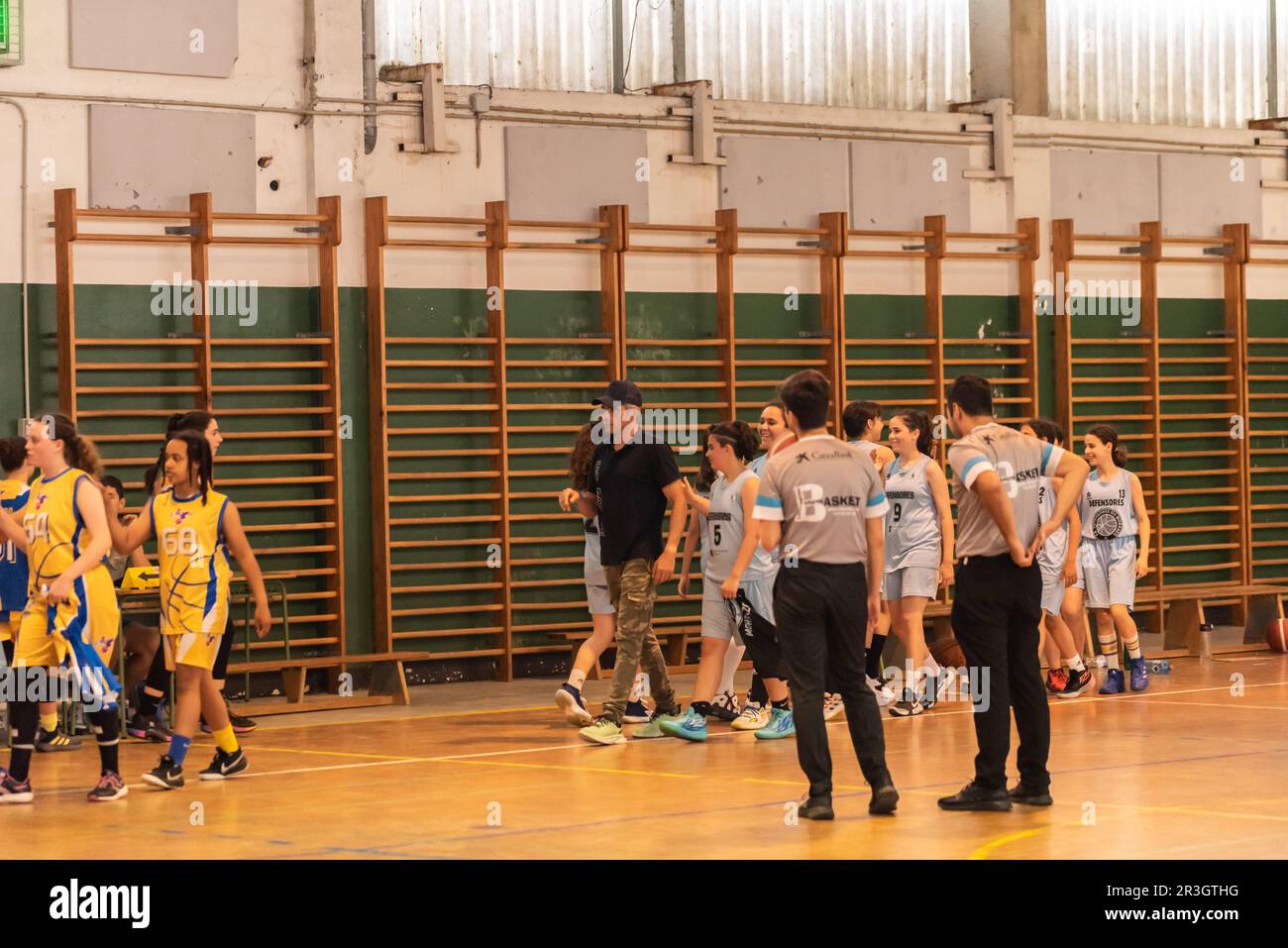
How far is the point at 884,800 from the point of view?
692cm

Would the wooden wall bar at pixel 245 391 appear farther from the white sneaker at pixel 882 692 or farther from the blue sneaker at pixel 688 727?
the white sneaker at pixel 882 692

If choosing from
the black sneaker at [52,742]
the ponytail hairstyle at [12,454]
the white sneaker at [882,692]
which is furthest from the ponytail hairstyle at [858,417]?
the black sneaker at [52,742]

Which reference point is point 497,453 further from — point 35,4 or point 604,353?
point 35,4

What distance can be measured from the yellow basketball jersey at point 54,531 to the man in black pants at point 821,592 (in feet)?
9.41

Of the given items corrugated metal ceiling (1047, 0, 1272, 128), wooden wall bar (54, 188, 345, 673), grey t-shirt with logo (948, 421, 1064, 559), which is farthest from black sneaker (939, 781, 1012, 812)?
corrugated metal ceiling (1047, 0, 1272, 128)

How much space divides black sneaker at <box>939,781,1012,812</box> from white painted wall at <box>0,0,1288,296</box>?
6625mm

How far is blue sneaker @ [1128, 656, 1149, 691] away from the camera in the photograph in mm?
11570

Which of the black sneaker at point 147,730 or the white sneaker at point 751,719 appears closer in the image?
the white sneaker at point 751,719

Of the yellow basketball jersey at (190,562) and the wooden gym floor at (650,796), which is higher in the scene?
the yellow basketball jersey at (190,562)

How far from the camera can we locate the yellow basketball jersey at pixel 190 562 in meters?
7.96

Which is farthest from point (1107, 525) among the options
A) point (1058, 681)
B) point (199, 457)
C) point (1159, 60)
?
point (1159, 60)

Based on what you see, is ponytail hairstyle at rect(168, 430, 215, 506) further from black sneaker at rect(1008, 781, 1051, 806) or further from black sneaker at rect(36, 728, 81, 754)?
black sneaker at rect(1008, 781, 1051, 806)

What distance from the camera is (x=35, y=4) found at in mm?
11477
